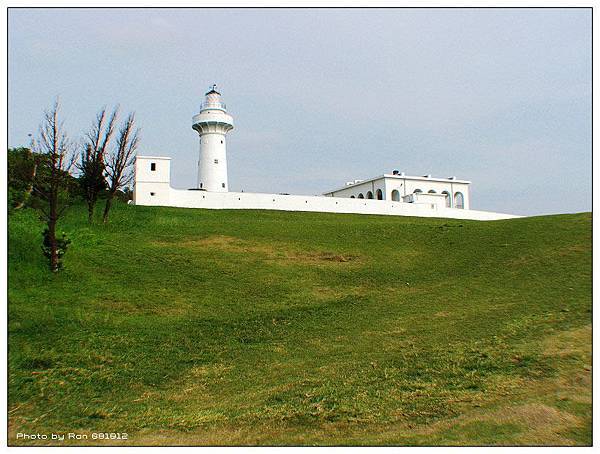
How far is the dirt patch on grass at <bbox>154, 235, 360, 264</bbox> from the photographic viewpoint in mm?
19969

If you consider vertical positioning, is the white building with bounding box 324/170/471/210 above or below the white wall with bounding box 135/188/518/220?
above

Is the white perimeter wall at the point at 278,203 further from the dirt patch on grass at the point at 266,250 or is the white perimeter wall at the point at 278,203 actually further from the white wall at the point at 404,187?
the dirt patch on grass at the point at 266,250

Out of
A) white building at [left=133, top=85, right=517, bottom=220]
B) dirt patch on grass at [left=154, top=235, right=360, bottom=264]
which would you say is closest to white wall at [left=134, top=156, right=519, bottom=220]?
white building at [left=133, top=85, right=517, bottom=220]

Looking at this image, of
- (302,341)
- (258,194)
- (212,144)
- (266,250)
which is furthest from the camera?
(212,144)

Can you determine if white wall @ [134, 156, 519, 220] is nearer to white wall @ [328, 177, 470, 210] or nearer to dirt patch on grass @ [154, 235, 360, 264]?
white wall @ [328, 177, 470, 210]

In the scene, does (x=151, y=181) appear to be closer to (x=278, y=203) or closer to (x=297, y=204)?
(x=278, y=203)

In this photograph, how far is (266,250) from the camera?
830 inches

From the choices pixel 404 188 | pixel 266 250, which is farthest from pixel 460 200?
pixel 266 250

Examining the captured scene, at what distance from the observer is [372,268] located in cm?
1881

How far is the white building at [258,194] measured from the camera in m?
34.6

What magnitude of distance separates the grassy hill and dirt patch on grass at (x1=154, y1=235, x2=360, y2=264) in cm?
17

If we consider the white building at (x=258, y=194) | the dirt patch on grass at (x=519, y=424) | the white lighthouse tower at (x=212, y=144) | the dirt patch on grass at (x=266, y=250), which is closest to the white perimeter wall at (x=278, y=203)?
the white building at (x=258, y=194)

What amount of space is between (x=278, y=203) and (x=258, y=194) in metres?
1.69

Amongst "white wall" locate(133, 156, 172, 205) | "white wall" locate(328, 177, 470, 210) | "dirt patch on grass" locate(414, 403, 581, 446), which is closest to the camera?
"dirt patch on grass" locate(414, 403, 581, 446)
